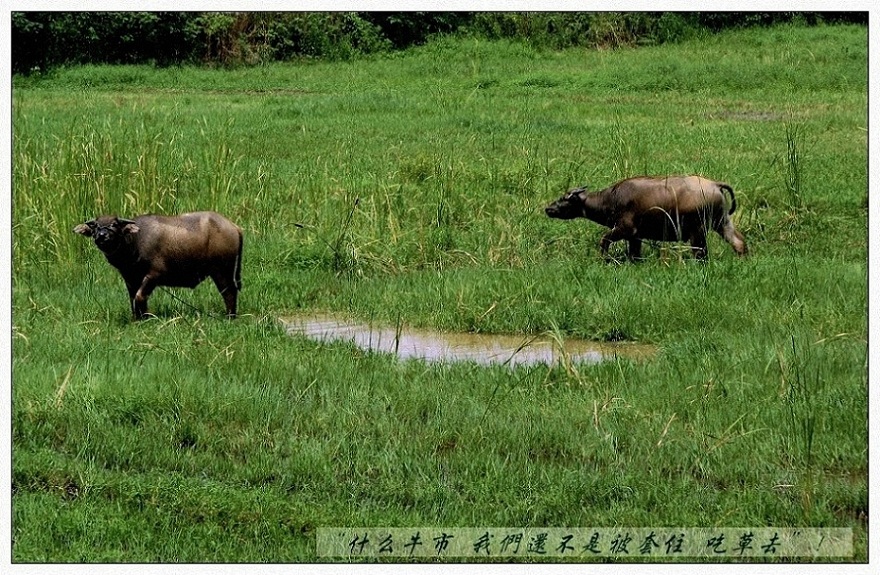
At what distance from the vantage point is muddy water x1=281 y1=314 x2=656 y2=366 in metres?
6.71

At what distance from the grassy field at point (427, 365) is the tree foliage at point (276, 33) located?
8265 mm

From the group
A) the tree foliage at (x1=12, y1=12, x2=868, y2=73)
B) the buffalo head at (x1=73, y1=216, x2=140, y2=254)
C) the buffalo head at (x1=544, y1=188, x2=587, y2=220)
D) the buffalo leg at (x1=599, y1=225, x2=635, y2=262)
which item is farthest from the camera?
the tree foliage at (x1=12, y1=12, x2=868, y2=73)

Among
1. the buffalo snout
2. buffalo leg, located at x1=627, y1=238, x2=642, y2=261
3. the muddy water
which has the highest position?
the buffalo snout

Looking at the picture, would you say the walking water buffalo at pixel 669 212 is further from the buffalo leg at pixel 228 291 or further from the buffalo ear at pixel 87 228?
the buffalo ear at pixel 87 228

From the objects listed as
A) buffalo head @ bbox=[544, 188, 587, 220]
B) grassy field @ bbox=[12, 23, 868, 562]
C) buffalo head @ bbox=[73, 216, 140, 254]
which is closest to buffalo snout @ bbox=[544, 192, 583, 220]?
buffalo head @ bbox=[544, 188, 587, 220]

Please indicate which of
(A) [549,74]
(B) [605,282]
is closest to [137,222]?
(B) [605,282]

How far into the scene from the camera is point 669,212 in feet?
28.4

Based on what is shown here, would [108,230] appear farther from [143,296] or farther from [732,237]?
[732,237]

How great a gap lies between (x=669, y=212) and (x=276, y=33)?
1481cm

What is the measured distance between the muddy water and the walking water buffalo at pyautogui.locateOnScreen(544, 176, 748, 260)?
179 cm

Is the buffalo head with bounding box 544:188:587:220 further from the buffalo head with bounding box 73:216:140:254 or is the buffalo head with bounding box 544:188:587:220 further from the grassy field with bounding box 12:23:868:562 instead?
the buffalo head with bounding box 73:216:140:254

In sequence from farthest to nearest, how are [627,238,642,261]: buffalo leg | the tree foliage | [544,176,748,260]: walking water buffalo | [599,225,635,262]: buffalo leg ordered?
the tree foliage, [627,238,642,261]: buffalo leg, [599,225,635,262]: buffalo leg, [544,176,748,260]: walking water buffalo

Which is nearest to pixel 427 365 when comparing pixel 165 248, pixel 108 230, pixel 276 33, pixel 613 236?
pixel 165 248

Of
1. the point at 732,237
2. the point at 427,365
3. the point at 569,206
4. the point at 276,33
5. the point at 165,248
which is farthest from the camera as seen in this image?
the point at 276,33
